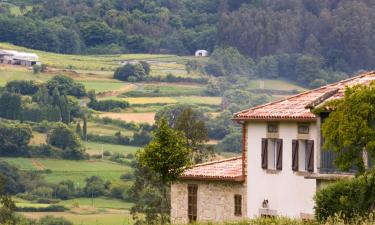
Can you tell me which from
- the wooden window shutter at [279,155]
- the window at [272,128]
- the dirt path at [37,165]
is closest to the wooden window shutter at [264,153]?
the window at [272,128]

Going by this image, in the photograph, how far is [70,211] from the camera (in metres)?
→ 135

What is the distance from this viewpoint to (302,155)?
43.1 m

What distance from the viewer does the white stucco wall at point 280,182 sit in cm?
4219

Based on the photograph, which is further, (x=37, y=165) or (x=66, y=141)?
A: (x=66, y=141)

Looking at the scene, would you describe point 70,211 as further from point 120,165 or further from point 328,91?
point 328,91

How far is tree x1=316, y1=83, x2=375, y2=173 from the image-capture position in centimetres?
3609

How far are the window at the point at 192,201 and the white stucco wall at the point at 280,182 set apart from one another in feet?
10.5

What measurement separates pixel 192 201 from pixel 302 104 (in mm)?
6294

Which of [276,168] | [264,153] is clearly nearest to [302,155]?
[276,168]

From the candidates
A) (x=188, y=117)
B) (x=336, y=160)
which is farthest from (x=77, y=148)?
(x=336, y=160)

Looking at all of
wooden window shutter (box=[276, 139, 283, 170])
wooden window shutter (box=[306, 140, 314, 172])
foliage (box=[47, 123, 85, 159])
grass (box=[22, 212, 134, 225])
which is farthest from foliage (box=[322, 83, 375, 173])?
foliage (box=[47, 123, 85, 159])

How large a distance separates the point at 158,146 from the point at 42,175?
11465cm

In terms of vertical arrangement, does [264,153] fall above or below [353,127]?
below

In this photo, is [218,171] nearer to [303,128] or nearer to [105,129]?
[303,128]
